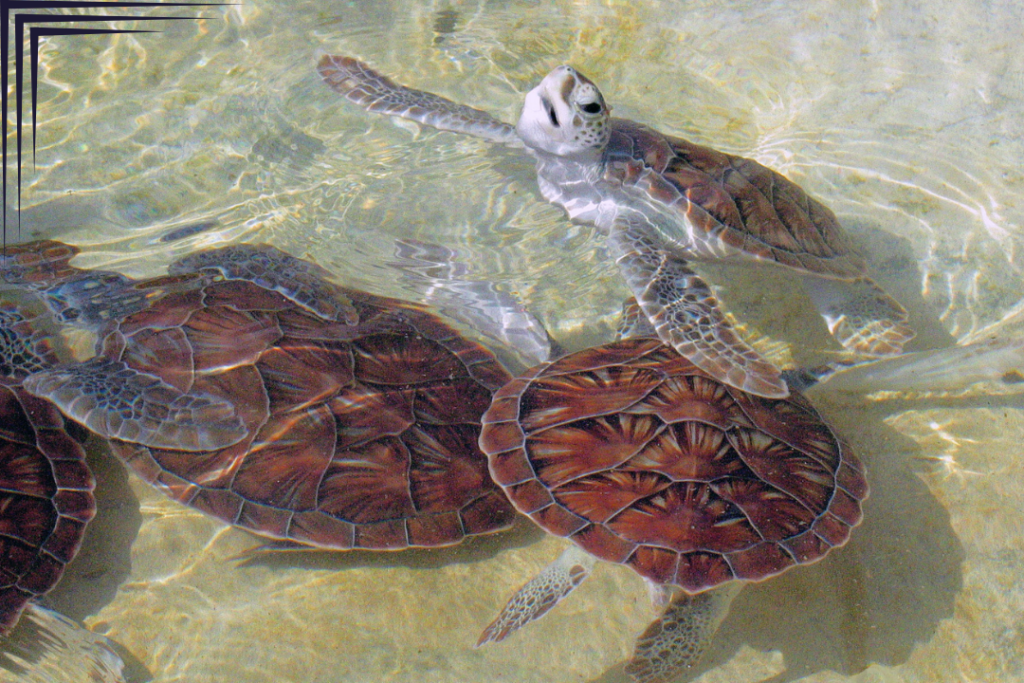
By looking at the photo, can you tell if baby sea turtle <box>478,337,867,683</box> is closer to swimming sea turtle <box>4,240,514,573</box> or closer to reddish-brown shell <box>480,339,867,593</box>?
reddish-brown shell <box>480,339,867,593</box>

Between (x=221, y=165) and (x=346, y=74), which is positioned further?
(x=346, y=74)

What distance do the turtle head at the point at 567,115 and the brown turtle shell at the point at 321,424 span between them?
56.0 inches

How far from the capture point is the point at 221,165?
175 inches

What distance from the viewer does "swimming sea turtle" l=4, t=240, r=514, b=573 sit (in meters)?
2.75

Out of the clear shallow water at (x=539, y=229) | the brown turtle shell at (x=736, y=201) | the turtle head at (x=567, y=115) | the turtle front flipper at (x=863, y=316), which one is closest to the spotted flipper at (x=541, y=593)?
the clear shallow water at (x=539, y=229)

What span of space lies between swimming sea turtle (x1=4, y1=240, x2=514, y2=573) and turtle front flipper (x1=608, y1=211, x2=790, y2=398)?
2.74 feet

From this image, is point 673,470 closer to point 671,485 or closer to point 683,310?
point 671,485

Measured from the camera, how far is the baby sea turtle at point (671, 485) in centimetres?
247

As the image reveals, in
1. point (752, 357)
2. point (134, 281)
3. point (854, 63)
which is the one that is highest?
point (854, 63)

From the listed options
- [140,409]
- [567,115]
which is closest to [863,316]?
[567,115]

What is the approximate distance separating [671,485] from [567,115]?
215 centimetres

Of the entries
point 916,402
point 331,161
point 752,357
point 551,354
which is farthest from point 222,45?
point 916,402

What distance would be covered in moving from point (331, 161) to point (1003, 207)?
4.17 metres

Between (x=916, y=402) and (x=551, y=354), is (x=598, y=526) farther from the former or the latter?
(x=916, y=402)
